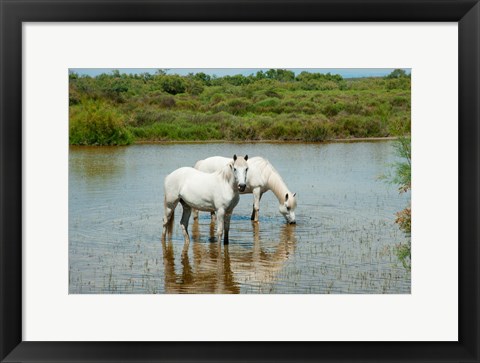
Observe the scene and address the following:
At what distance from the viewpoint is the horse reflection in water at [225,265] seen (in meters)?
9.26

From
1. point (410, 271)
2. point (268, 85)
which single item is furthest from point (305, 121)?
point (410, 271)

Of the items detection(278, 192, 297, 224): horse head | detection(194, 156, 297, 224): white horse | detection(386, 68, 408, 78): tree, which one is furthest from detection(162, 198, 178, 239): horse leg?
detection(386, 68, 408, 78): tree

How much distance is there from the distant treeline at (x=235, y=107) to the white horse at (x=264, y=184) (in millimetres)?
511

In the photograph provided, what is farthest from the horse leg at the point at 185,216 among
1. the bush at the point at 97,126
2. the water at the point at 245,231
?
the bush at the point at 97,126

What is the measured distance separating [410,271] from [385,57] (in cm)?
235

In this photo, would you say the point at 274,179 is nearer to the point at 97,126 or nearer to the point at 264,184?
the point at 264,184

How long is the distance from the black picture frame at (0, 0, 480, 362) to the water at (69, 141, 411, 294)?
710 mm

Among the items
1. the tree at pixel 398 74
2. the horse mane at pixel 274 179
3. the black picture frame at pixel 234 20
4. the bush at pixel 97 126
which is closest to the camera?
the black picture frame at pixel 234 20

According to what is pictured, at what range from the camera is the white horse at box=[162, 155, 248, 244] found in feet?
35.3

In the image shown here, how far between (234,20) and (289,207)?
16.1 feet

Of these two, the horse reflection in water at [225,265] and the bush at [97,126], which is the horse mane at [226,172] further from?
the bush at [97,126]

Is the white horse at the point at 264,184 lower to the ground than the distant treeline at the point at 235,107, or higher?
lower

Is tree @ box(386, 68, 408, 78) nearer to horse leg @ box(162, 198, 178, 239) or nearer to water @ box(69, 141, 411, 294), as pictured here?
water @ box(69, 141, 411, 294)

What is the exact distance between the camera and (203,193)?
10945 millimetres
